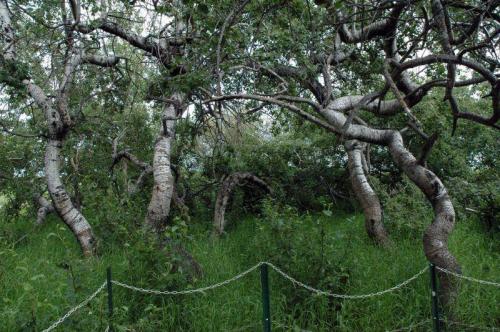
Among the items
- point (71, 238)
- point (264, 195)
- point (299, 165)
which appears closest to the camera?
point (71, 238)

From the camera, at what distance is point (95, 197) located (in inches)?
292

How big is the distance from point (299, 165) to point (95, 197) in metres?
4.95

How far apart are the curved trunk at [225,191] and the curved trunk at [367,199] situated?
2.23 meters

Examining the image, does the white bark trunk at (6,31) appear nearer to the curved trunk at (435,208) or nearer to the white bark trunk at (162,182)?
the white bark trunk at (162,182)

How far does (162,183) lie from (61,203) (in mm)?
1633

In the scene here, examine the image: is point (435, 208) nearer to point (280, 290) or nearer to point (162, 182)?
point (280, 290)

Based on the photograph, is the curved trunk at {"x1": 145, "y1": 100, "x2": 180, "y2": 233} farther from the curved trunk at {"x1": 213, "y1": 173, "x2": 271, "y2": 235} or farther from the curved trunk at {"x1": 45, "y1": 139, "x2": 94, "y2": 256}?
the curved trunk at {"x1": 213, "y1": 173, "x2": 271, "y2": 235}

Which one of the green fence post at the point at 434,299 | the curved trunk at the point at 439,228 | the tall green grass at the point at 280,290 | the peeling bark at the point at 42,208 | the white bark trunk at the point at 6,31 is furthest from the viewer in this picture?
the peeling bark at the point at 42,208

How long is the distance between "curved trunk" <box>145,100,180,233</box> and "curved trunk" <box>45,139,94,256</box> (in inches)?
40.4

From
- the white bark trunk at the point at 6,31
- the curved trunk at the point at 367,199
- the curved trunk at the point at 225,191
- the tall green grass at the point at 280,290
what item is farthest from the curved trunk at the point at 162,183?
the curved trunk at the point at 367,199

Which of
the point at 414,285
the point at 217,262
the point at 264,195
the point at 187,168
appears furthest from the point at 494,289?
the point at 187,168

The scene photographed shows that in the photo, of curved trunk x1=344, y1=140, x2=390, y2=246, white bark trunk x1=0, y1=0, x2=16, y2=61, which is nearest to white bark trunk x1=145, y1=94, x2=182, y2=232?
white bark trunk x1=0, y1=0, x2=16, y2=61

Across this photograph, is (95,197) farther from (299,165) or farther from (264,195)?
(299,165)

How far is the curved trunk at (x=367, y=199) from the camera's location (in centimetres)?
712
